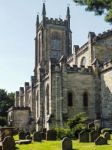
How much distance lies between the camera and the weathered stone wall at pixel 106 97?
40656 millimetres

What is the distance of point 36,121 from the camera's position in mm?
49094

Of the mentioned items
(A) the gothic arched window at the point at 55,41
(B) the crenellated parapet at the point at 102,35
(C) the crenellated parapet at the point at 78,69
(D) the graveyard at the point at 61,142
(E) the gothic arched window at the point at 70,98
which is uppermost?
(A) the gothic arched window at the point at 55,41

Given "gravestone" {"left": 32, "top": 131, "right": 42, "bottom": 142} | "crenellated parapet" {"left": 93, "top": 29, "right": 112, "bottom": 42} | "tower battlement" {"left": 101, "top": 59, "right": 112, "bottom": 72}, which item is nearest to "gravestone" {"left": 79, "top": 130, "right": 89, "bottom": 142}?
"gravestone" {"left": 32, "top": 131, "right": 42, "bottom": 142}

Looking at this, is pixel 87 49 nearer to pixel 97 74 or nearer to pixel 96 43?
pixel 96 43

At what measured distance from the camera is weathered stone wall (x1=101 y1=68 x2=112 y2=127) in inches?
1601

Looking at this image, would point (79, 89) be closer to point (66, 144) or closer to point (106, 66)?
point (106, 66)

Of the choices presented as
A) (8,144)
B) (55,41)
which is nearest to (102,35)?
(55,41)

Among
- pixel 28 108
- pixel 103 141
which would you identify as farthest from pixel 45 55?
pixel 103 141

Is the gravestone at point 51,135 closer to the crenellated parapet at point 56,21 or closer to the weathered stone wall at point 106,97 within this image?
the weathered stone wall at point 106,97

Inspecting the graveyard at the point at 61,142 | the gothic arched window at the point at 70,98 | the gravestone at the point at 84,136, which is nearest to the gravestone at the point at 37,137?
the graveyard at the point at 61,142

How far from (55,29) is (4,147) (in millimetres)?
44412

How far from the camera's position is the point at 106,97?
4150 cm

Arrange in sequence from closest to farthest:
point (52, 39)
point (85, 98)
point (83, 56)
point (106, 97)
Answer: point (106, 97) → point (85, 98) → point (83, 56) → point (52, 39)

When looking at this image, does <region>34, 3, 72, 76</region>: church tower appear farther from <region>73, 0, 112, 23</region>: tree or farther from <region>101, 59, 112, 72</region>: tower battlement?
<region>73, 0, 112, 23</region>: tree
